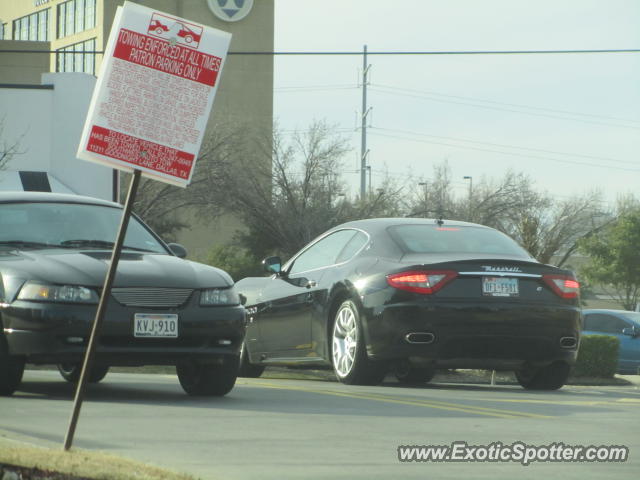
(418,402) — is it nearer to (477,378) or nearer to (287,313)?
(287,313)

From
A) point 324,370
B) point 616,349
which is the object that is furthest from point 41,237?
point 616,349

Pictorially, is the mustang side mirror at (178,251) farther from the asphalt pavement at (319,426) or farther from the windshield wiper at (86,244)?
the asphalt pavement at (319,426)

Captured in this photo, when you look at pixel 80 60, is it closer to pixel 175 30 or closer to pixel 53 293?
pixel 53 293

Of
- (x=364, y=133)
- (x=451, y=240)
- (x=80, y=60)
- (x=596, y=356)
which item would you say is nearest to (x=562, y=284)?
(x=451, y=240)

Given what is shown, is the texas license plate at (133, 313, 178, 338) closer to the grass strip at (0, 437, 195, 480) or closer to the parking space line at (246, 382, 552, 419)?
the parking space line at (246, 382, 552, 419)

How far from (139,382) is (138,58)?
566 cm

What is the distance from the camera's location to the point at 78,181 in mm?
32312

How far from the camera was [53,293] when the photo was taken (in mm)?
8352

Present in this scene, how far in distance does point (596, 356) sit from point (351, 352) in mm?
10218

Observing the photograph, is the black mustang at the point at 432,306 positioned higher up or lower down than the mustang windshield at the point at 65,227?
lower down

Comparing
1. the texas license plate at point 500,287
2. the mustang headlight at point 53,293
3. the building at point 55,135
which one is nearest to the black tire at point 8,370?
the mustang headlight at point 53,293

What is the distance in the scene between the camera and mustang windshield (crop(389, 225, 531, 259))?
426 inches

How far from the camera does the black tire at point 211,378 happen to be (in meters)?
9.24

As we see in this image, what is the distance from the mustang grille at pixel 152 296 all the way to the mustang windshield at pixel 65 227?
0.98 m
